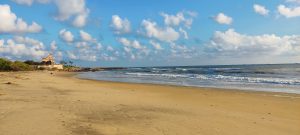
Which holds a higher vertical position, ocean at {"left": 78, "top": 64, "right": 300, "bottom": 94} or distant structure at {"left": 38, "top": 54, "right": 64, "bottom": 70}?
distant structure at {"left": 38, "top": 54, "right": 64, "bottom": 70}

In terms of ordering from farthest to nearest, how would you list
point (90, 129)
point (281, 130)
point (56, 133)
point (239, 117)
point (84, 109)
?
point (84, 109) < point (239, 117) < point (281, 130) < point (90, 129) < point (56, 133)

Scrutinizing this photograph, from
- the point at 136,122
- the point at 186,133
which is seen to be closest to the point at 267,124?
the point at 186,133

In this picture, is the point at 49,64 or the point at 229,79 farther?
the point at 49,64

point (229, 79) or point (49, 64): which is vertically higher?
point (49, 64)

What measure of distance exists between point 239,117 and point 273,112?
2.51 meters

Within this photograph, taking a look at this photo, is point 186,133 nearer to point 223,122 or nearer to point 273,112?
point 223,122

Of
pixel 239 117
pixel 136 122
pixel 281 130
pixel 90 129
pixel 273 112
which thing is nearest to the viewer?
pixel 90 129

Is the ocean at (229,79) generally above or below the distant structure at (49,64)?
below

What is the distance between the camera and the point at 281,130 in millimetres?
9148

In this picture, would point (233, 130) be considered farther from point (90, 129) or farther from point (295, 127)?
point (90, 129)

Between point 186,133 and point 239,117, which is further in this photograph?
point 239,117

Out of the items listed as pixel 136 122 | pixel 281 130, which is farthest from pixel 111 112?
pixel 281 130

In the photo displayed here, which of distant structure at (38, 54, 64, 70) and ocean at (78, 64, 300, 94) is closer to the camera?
ocean at (78, 64, 300, 94)

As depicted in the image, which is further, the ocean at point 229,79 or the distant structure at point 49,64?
the distant structure at point 49,64
